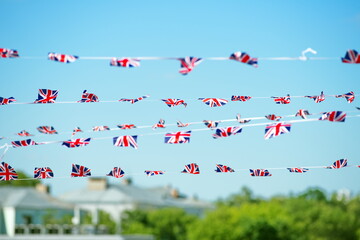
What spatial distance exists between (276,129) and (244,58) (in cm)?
304

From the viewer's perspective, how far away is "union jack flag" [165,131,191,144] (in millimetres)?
12383

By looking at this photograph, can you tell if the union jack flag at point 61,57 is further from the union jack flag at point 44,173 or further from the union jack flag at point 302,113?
the union jack flag at point 44,173

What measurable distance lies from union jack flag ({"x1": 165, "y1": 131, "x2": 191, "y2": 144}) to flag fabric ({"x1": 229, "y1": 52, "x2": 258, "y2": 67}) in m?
3.60

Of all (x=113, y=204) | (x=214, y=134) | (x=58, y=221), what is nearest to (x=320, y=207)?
(x=113, y=204)

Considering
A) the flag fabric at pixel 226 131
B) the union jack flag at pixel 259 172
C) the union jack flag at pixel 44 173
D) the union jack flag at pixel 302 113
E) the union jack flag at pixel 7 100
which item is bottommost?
the union jack flag at pixel 259 172

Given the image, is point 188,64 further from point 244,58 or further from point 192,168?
point 192,168

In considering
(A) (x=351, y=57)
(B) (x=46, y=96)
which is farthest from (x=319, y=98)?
(B) (x=46, y=96)

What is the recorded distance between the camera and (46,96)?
461 inches

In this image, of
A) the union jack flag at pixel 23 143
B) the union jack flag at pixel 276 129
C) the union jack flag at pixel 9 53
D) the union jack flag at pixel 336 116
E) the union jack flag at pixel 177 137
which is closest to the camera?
the union jack flag at pixel 9 53

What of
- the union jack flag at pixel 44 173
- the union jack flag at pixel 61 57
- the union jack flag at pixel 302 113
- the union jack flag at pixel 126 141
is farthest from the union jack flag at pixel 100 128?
the union jack flag at pixel 302 113

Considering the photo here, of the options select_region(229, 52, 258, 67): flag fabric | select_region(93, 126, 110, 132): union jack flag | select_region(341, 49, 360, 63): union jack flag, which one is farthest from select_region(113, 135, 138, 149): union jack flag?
select_region(341, 49, 360, 63): union jack flag

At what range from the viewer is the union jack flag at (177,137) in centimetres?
1238

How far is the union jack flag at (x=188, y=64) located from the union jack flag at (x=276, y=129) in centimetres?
294

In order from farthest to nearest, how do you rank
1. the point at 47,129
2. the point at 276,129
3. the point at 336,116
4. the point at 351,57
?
1. the point at 47,129
2. the point at 276,129
3. the point at 336,116
4. the point at 351,57
